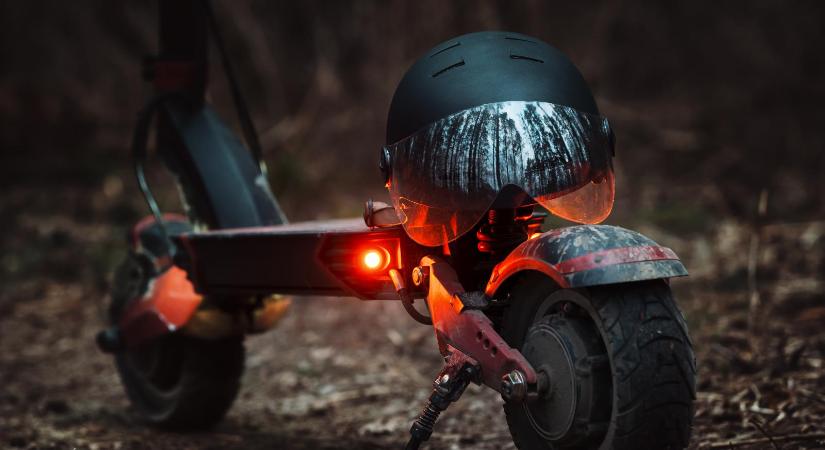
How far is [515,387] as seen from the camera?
2371 mm

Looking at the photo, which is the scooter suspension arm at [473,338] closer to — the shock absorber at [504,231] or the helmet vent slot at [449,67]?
the shock absorber at [504,231]

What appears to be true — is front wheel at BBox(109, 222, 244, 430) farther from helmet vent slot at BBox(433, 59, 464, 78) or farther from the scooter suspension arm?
helmet vent slot at BBox(433, 59, 464, 78)

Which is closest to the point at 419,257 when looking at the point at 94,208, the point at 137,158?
the point at 137,158

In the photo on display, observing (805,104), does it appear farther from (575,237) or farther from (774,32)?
(575,237)

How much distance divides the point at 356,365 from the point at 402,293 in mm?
2449

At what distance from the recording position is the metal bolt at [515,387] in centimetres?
237

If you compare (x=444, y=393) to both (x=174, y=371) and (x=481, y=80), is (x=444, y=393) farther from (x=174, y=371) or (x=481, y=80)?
(x=174, y=371)

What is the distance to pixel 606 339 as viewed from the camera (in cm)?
226

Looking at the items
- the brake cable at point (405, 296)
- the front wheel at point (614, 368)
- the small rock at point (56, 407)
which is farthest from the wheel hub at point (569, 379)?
the small rock at point (56, 407)

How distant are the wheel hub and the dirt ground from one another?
1.02m

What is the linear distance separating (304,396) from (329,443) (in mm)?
951

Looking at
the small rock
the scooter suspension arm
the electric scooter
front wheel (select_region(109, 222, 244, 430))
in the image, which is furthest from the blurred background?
the scooter suspension arm

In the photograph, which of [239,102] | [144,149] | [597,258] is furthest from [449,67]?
[144,149]

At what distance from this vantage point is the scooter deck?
9.73ft
